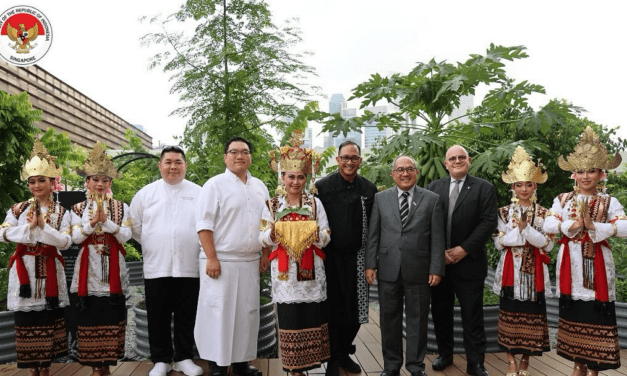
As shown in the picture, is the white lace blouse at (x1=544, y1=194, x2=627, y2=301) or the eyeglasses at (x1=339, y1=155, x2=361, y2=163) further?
the eyeglasses at (x1=339, y1=155, x2=361, y2=163)

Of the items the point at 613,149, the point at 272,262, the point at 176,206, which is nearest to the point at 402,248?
the point at 272,262

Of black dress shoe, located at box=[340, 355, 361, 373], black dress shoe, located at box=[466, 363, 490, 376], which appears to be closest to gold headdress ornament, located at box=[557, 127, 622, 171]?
black dress shoe, located at box=[466, 363, 490, 376]

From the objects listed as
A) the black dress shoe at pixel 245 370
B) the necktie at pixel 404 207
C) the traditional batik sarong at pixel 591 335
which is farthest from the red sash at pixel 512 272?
the black dress shoe at pixel 245 370

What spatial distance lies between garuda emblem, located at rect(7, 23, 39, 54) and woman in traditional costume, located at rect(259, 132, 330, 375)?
8.35 meters

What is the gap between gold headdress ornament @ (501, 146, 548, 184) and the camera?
137 inches

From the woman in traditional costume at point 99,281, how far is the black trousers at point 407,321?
2.07 metres

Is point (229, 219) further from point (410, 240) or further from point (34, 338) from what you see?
point (34, 338)

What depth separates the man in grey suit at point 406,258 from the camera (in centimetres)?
349

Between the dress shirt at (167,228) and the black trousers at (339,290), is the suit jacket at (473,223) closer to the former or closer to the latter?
the black trousers at (339,290)

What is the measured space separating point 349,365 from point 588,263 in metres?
2.01

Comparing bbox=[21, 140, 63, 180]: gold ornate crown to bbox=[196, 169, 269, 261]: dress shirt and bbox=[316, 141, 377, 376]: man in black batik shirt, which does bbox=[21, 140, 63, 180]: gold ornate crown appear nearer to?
bbox=[196, 169, 269, 261]: dress shirt

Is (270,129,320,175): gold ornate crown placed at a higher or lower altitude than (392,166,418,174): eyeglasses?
Answer: higher

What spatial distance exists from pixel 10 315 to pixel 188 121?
112 inches

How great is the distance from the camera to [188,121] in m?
5.78
